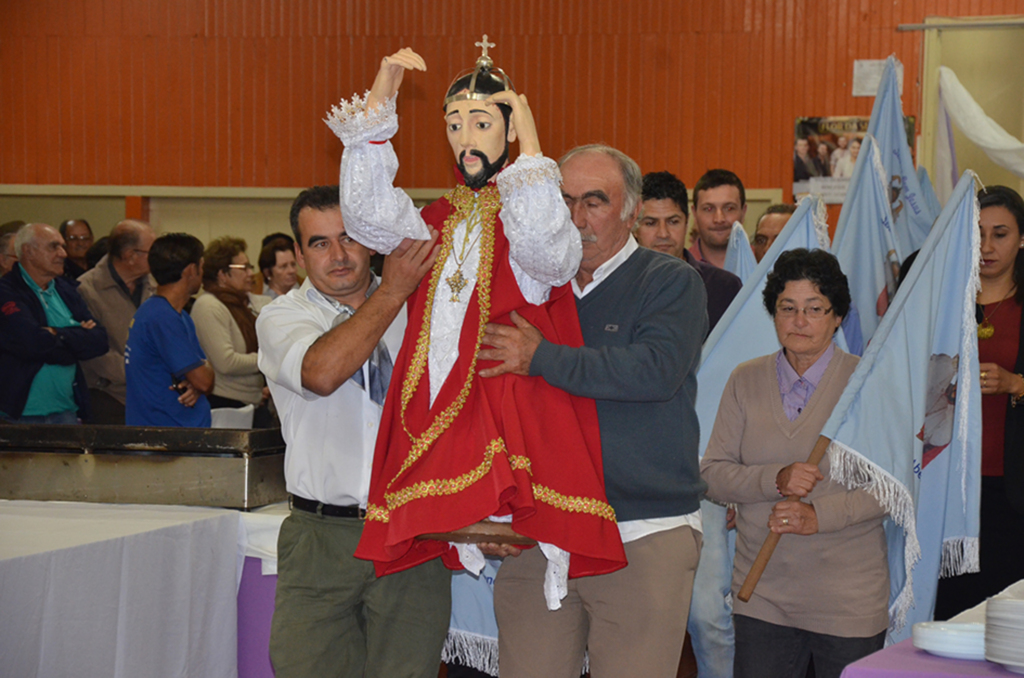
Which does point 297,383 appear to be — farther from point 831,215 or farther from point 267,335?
point 831,215

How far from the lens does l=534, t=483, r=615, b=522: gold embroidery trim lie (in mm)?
1987

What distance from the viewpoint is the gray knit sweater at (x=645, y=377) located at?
2035 mm

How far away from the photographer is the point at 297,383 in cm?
229

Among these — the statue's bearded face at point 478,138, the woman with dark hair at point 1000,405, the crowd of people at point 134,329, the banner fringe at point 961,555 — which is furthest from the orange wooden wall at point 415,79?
the statue's bearded face at point 478,138

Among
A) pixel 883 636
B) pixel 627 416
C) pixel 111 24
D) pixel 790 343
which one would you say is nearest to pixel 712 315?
pixel 790 343

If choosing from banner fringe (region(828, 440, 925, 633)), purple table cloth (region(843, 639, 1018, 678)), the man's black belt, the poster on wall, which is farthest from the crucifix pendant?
the poster on wall

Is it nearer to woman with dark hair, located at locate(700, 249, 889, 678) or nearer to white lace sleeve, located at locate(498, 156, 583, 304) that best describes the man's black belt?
white lace sleeve, located at locate(498, 156, 583, 304)

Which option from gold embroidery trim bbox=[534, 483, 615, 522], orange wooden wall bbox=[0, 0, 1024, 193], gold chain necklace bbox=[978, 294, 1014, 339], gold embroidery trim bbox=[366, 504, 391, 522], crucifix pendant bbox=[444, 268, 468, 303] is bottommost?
gold embroidery trim bbox=[366, 504, 391, 522]

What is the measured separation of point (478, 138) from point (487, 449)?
65cm

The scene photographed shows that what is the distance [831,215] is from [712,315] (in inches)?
242

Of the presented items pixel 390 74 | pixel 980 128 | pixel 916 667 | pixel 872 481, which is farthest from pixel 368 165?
pixel 980 128

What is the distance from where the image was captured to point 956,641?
1.55 m

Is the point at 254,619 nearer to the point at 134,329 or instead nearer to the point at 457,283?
the point at 134,329

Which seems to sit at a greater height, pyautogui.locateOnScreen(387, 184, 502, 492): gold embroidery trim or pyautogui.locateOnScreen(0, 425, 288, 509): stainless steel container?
pyautogui.locateOnScreen(387, 184, 502, 492): gold embroidery trim
